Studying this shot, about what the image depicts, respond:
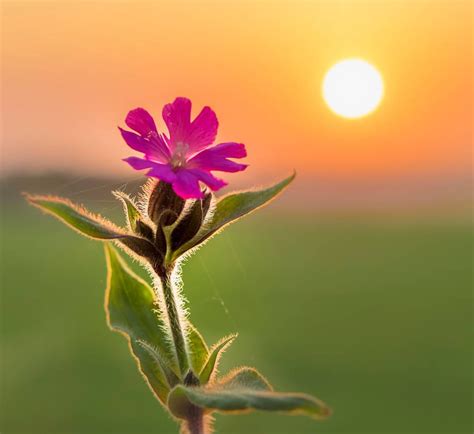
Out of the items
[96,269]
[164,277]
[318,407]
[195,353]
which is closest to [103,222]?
[164,277]

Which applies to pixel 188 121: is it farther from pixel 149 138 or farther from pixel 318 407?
pixel 318 407

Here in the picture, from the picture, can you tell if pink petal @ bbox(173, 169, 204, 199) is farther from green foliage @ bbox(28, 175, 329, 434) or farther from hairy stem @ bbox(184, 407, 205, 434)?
hairy stem @ bbox(184, 407, 205, 434)

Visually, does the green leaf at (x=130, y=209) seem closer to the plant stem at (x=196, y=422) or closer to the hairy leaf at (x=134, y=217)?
the hairy leaf at (x=134, y=217)

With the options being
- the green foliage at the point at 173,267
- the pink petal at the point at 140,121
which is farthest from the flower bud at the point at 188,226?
the pink petal at the point at 140,121

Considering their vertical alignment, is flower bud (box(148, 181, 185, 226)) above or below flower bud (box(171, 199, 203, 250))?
above

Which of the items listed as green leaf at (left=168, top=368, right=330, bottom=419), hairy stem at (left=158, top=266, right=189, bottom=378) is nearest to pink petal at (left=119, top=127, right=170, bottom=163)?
hairy stem at (left=158, top=266, right=189, bottom=378)

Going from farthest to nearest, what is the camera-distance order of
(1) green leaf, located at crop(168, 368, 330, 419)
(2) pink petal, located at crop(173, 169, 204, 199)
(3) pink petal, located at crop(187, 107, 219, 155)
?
(3) pink petal, located at crop(187, 107, 219, 155), (2) pink petal, located at crop(173, 169, 204, 199), (1) green leaf, located at crop(168, 368, 330, 419)

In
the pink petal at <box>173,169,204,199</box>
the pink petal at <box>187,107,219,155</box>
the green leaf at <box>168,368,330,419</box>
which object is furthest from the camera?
the pink petal at <box>187,107,219,155</box>
